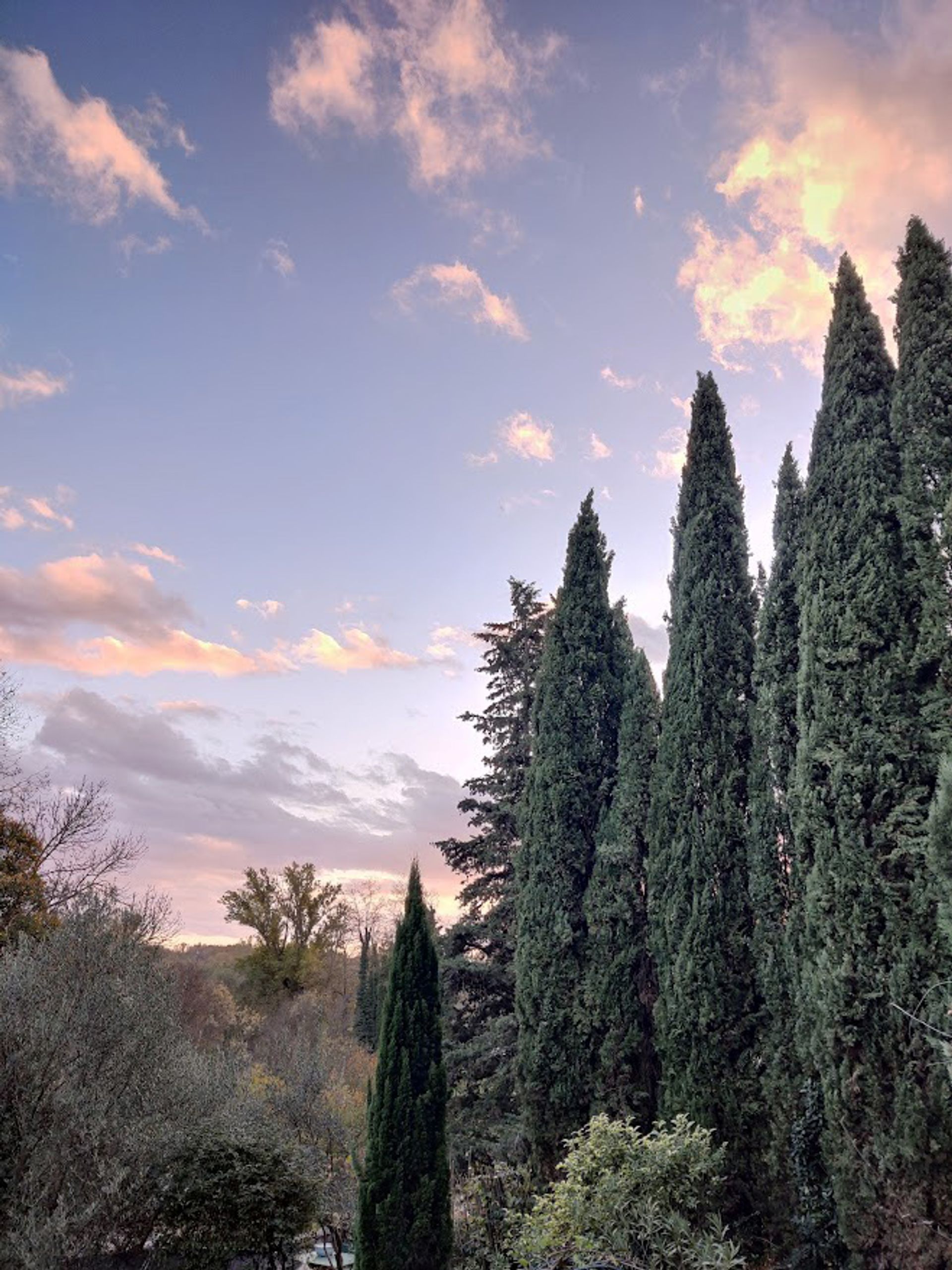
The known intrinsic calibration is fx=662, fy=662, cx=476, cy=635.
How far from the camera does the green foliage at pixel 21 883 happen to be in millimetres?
12875

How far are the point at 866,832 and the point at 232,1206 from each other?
8.18m

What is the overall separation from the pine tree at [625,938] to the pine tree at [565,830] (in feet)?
1.01

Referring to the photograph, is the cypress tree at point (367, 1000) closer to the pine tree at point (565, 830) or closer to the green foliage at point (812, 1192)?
the pine tree at point (565, 830)

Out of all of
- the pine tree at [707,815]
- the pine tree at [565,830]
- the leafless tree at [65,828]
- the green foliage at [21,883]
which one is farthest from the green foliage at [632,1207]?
the leafless tree at [65,828]

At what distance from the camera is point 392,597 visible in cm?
1237

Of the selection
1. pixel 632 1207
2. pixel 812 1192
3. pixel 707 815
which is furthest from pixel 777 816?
pixel 632 1207

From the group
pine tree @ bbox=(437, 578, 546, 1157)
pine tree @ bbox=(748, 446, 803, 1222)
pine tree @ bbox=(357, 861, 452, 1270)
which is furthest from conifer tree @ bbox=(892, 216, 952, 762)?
pine tree @ bbox=(437, 578, 546, 1157)

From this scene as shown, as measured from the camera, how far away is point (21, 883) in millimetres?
13391

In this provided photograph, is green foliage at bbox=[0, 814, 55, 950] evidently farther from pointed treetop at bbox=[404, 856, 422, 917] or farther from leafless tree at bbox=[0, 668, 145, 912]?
pointed treetop at bbox=[404, 856, 422, 917]

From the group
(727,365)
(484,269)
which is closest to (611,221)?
(484,269)

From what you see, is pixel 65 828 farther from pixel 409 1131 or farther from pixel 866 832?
pixel 866 832

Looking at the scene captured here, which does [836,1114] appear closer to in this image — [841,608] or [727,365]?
[841,608]

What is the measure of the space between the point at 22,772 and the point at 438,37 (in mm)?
15017

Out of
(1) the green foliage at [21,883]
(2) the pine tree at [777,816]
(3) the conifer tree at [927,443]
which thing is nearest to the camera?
(3) the conifer tree at [927,443]
